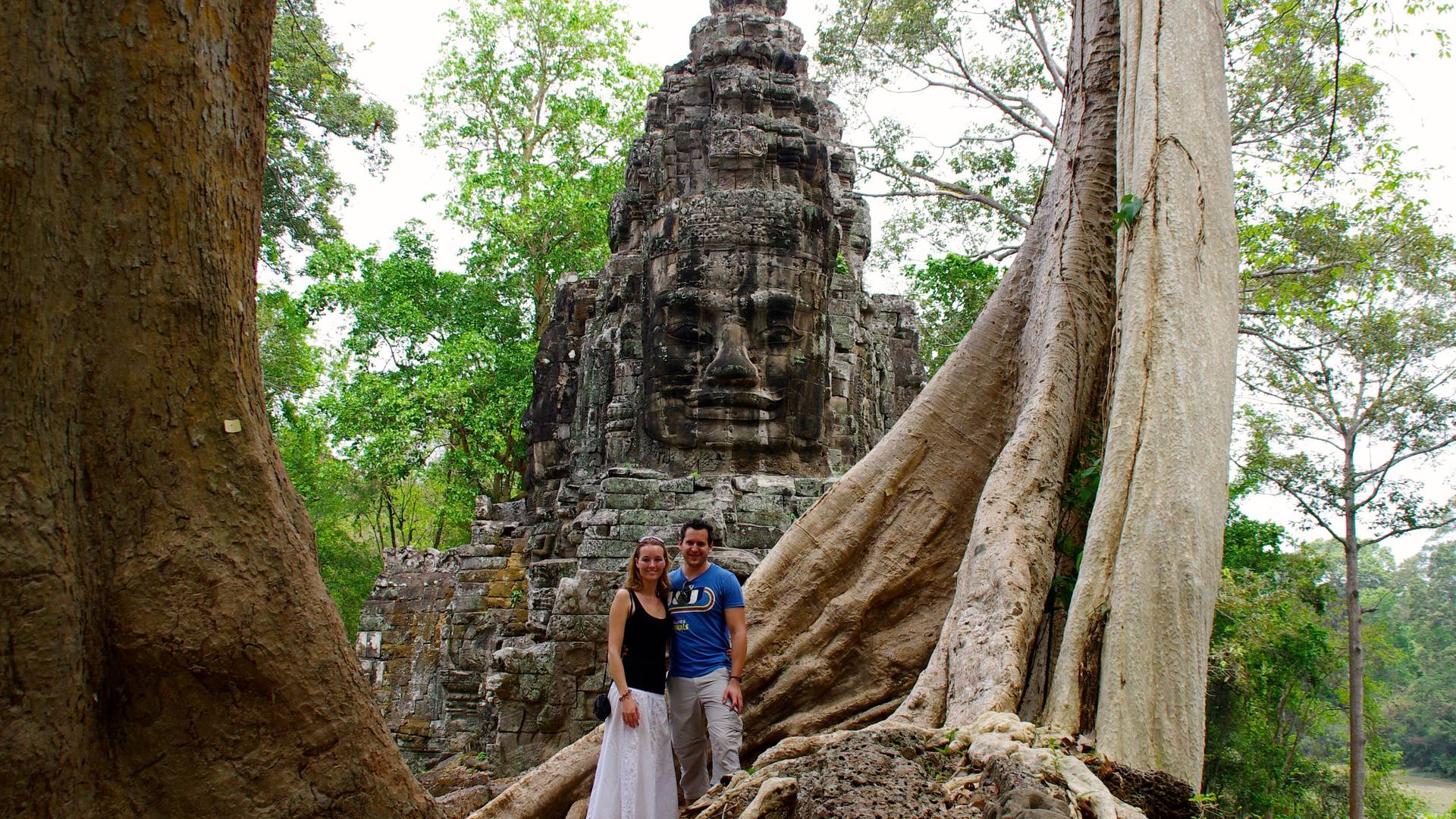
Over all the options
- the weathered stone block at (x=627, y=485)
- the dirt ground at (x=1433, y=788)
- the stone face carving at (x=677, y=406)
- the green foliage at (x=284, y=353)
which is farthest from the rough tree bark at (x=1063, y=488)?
the dirt ground at (x=1433, y=788)

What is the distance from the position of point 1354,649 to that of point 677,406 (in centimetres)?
908

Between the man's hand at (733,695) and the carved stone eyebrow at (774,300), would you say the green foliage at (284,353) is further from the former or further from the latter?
the man's hand at (733,695)

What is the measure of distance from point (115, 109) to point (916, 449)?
2827 millimetres

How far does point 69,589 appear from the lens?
193 cm

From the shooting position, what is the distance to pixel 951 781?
2102 millimetres

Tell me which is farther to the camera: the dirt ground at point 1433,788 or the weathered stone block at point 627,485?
the dirt ground at point 1433,788

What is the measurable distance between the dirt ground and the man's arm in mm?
23048

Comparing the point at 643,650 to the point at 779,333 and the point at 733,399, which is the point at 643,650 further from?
the point at 779,333

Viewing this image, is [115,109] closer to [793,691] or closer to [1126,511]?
[1126,511]

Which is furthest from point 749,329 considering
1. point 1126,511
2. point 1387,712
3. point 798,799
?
point 1387,712

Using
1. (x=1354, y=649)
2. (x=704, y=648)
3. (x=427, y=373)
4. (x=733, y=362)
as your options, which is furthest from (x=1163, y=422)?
(x=427, y=373)

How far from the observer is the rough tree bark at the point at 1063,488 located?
2.52 m

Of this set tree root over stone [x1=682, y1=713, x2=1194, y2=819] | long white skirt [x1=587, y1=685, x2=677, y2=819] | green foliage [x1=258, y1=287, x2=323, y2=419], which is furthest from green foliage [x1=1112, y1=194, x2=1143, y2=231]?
Result: green foliage [x1=258, y1=287, x2=323, y2=419]

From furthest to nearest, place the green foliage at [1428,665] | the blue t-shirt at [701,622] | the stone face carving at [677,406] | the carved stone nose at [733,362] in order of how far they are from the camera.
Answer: the green foliage at [1428,665] < the carved stone nose at [733,362] < the stone face carving at [677,406] < the blue t-shirt at [701,622]
